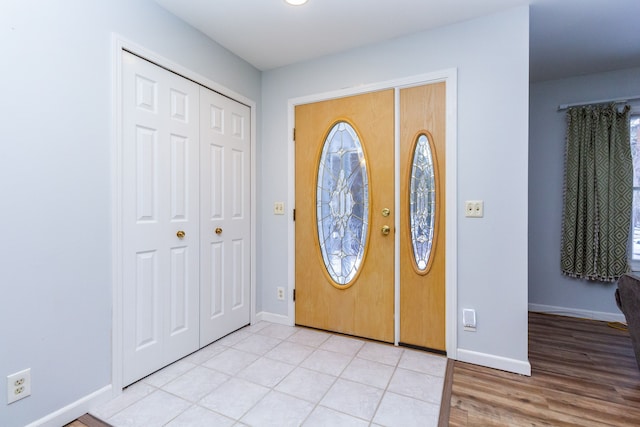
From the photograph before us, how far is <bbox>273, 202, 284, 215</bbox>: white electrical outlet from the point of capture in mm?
2826

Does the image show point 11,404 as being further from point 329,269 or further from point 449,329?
point 449,329

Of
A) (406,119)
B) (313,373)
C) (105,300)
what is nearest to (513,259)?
(406,119)

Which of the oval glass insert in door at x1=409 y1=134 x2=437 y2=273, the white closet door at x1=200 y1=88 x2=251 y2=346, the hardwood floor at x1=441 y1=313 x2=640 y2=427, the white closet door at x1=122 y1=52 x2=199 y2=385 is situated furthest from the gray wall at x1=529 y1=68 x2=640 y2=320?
the white closet door at x1=122 y1=52 x2=199 y2=385

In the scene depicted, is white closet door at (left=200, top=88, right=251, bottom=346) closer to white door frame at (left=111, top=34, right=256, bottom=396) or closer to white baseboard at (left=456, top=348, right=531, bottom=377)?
white door frame at (left=111, top=34, right=256, bottom=396)

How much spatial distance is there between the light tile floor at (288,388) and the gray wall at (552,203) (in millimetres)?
1880

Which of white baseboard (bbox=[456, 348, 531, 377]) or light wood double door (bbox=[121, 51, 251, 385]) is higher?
light wood double door (bbox=[121, 51, 251, 385])

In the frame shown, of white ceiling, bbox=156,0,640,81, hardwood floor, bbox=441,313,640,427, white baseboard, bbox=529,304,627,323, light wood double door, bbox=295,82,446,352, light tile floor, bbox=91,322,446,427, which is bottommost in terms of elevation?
hardwood floor, bbox=441,313,640,427

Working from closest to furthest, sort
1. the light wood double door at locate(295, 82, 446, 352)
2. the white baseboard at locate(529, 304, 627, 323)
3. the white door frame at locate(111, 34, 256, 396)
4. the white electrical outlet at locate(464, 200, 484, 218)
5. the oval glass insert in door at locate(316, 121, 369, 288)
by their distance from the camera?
the white door frame at locate(111, 34, 256, 396)
the white electrical outlet at locate(464, 200, 484, 218)
the light wood double door at locate(295, 82, 446, 352)
the oval glass insert in door at locate(316, 121, 369, 288)
the white baseboard at locate(529, 304, 627, 323)

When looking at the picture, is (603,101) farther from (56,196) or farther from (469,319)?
(56,196)

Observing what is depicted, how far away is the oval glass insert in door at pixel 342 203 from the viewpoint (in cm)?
251

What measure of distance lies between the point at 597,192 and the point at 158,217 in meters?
3.81

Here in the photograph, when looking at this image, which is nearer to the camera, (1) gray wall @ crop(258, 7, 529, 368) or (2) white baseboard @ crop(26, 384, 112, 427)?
(2) white baseboard @ crop(26, 384, 112, 427)

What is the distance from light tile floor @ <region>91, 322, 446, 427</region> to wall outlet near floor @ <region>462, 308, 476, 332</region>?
0.29 meters

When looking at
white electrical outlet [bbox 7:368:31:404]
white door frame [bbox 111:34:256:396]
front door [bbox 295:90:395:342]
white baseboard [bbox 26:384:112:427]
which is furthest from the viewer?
front door [bbox 295:90:395:342]
